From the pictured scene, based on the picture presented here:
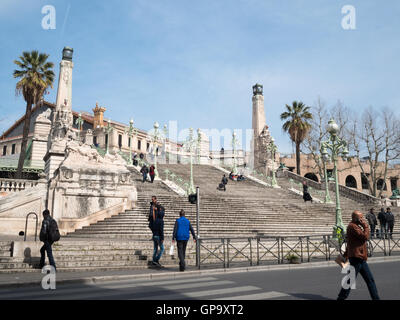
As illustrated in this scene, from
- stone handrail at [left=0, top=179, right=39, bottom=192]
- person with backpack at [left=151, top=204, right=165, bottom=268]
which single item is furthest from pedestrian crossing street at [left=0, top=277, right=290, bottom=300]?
stone handrail at [left=0, top=179, right=39, bottom=192]

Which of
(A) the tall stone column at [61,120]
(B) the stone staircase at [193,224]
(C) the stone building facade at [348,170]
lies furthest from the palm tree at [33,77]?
(C) the stone building facade at [348,170]

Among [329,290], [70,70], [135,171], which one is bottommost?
[329,290]

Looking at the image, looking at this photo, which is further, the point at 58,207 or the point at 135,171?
the point at 135,171

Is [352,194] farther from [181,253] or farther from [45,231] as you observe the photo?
[45,231]

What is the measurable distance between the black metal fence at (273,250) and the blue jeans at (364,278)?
5.19 metres

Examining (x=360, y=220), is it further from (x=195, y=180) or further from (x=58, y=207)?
(x=195, y=180)

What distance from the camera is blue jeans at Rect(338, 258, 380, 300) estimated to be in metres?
5.55

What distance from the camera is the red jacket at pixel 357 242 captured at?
19.0 ft

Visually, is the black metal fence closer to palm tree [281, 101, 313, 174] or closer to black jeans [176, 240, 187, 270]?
black jeans [176, 240, 187, 270]

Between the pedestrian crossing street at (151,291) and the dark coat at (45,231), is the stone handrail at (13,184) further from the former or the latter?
the pedestrian crossing street at (151,291)

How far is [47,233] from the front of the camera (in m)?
9.33

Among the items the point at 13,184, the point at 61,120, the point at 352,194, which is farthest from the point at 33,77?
the point at 352,194
